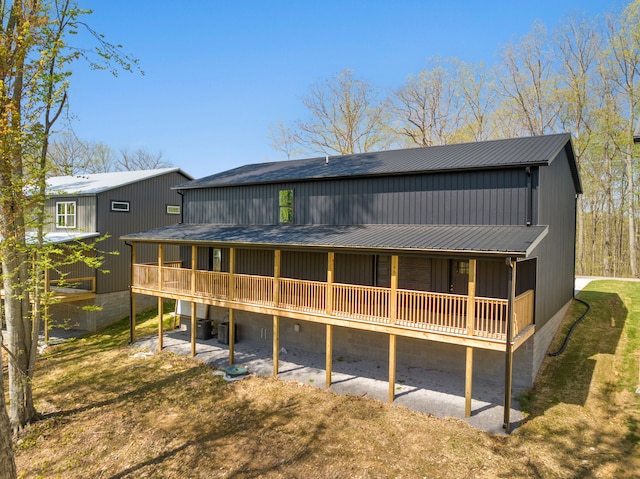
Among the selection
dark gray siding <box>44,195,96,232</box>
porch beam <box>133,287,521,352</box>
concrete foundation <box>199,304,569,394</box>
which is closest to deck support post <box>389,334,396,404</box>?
porch beam <box>133,287,521,352</box>

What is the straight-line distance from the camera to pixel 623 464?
795cm

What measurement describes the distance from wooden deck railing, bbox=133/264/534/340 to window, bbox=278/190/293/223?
315 cm

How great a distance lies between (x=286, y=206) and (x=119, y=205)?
1140 cm

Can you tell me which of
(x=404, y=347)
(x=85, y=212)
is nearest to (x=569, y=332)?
(x=404, y=347)

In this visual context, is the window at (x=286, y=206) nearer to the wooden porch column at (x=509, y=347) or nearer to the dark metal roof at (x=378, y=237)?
the dark metal roof at (x=378, y=237)

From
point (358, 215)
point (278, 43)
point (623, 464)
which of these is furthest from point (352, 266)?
point (278, 43)

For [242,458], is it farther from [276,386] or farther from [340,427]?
[276,386]

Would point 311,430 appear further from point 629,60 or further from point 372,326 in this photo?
point 629,60

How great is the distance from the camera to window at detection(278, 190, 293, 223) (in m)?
16.3

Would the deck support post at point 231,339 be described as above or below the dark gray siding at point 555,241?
below

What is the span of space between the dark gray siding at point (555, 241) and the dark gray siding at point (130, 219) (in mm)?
20032

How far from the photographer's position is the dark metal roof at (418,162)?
12039 millimetres

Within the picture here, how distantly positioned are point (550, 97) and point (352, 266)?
2301cm

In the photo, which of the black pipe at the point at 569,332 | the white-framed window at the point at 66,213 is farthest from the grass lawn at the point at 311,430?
the white-framed window at the point at 66,213
